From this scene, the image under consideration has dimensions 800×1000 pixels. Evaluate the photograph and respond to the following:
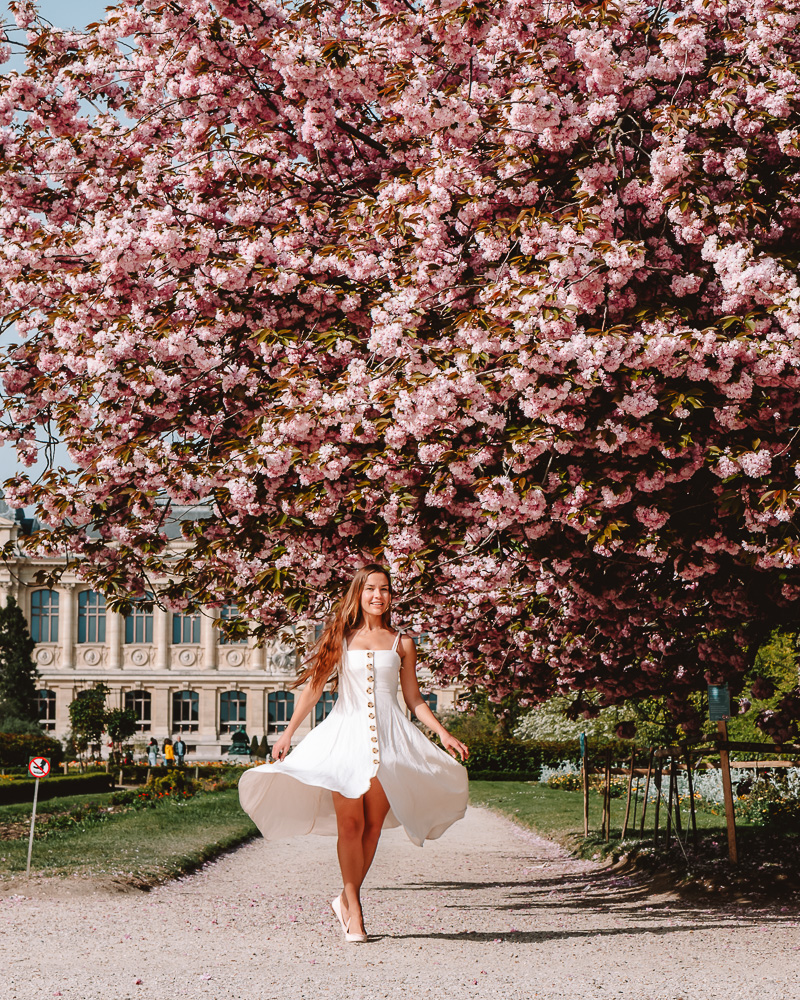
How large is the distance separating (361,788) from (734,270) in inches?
126

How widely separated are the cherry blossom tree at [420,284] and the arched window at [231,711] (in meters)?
57.7

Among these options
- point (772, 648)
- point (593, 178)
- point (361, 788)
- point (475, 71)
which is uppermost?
point (475, 71)

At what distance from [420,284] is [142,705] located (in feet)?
202

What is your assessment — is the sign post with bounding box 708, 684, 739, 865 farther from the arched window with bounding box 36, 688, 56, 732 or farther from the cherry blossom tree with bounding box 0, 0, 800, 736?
the arched window with bounding box 36, 688, 56, 732

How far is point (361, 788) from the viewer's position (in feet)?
18.9

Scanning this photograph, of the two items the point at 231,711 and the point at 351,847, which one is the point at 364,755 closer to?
the point at 351,847

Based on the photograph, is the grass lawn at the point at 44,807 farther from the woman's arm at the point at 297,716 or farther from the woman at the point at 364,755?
the woman at the point at 364,755

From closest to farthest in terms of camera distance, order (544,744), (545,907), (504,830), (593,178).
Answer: (593,178) → (545,907) → (504,830) → (544,744)

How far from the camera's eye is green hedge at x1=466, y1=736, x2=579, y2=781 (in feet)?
126

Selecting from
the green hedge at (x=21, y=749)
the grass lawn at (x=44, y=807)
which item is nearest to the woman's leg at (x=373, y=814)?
A: the grass lawn at (x=44, y=807)

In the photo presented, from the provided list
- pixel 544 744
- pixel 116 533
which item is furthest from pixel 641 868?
pixel 544 744

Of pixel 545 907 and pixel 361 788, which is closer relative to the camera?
pixel 361 788

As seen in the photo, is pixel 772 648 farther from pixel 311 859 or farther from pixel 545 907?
pixel 545 907

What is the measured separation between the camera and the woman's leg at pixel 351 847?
585cm
